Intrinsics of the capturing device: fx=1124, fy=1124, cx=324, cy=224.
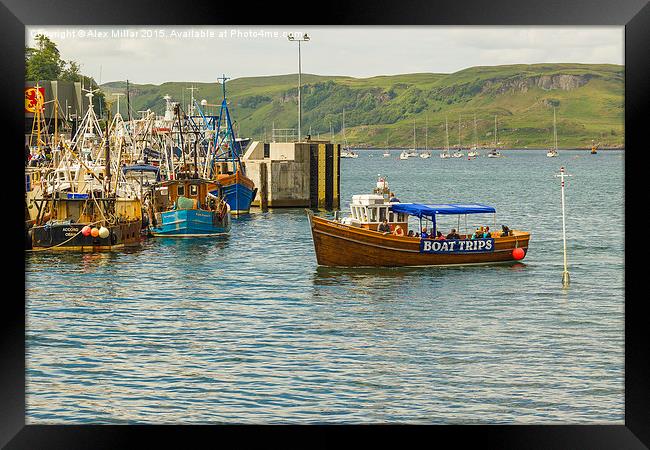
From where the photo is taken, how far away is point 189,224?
5478cm

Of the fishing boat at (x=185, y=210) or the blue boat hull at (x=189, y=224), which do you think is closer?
the blue boat hull at (x=189, y=224)

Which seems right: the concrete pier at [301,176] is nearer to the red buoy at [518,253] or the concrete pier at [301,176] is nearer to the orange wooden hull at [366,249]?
the red buoy at [518,253]

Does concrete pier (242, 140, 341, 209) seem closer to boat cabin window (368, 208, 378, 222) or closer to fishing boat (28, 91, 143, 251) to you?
fishing boat (28, 91, 143, 251)

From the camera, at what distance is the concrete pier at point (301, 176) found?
249 feet

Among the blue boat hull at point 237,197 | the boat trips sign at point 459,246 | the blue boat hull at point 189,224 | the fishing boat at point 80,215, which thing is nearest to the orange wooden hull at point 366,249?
the boat trips sign at point 459,246

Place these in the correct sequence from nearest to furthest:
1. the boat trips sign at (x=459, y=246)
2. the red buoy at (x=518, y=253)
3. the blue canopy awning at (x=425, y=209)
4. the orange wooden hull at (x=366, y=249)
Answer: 1. the blue canopy awning at (x=425, y=209)
2. the orange wooden hull at (x=366, y=249)
3. the boat trips sign at (x=459, y=246)
4. the red buoy at (x=518, y=253)

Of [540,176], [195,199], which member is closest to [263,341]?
[195,199]

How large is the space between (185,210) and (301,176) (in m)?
22.0

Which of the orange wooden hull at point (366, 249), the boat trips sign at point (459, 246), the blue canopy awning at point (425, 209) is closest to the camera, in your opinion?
the blue canopy awning at point (425, 209)

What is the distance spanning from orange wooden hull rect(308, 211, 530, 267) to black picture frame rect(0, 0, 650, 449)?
88.5ft

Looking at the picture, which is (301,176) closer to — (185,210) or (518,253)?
(185,210)
